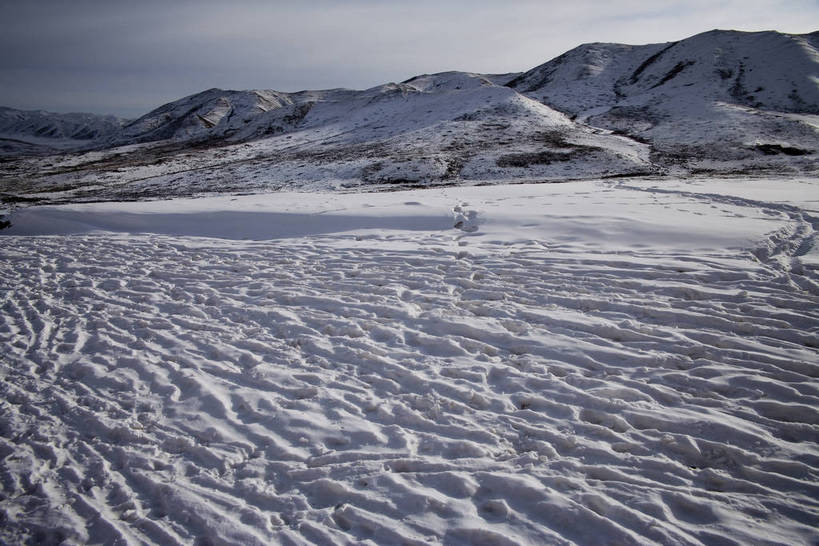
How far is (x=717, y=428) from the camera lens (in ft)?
12.3

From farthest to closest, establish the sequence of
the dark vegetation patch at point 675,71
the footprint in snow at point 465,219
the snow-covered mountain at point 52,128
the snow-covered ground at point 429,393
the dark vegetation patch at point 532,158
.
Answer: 1. the snow-covered mountain at point 52,128
2. the dark vegetation patch at point 675,71
3. the dark vegetation patch at point 532,158
4. the footprint in snow at point 465,219
5. the snow-covered ground at point 429,393

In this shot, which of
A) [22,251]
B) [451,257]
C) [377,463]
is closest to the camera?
[377,463]

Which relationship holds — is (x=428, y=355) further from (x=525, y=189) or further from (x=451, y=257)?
(x=525, y=189)

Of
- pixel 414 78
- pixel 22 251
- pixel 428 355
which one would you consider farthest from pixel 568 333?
pixel 414 78

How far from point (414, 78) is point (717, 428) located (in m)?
102

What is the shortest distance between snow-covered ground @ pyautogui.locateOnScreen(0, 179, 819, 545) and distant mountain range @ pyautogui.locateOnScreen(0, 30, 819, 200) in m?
15.8

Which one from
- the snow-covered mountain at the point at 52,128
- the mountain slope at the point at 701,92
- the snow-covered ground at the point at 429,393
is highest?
the snow-covered mountain at the point at 52,128

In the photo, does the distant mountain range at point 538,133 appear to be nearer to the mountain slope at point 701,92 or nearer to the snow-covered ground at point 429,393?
the mountain slope at point 701,92

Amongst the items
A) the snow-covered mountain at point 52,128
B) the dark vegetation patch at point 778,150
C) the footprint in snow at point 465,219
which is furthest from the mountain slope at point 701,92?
the snow-covered mountain at point 52,128

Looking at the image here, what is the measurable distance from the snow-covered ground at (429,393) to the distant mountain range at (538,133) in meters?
15.8

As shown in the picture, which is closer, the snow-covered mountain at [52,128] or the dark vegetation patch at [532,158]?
the dark vegetation patch at [532,158]

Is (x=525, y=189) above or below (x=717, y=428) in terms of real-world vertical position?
above

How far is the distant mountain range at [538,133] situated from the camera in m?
24.2

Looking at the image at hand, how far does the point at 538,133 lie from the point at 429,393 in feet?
107
